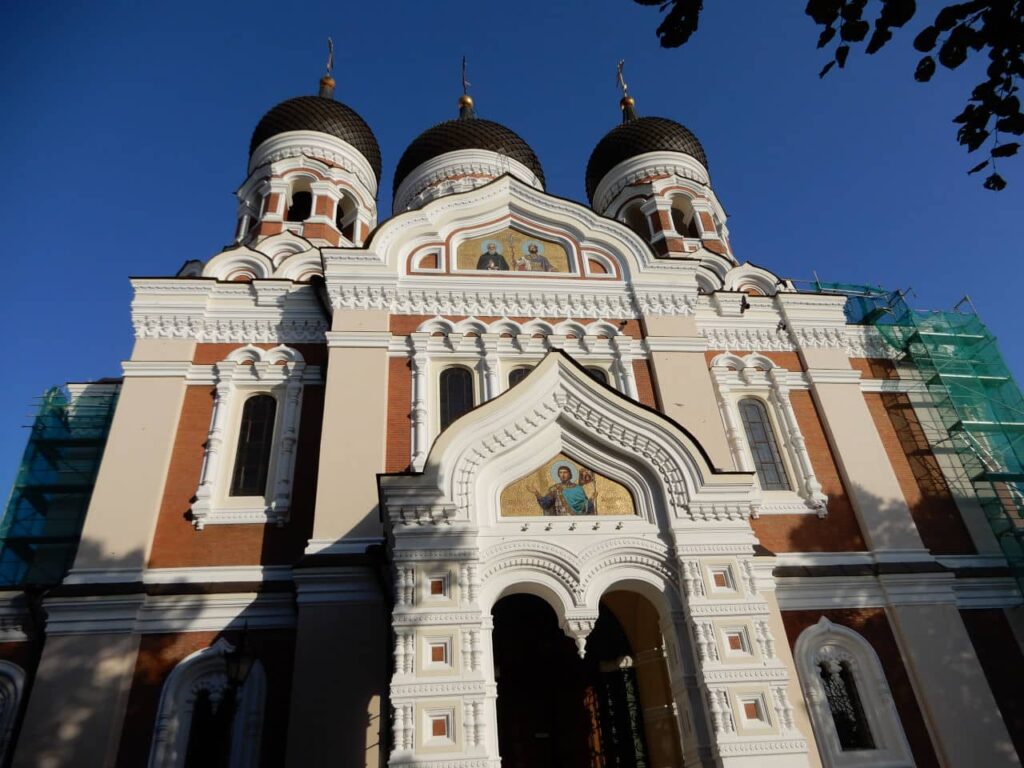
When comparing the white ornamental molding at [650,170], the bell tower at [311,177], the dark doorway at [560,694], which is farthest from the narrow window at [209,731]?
the white ornamental molding at [650,170]

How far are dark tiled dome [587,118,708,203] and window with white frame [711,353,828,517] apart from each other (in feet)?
25.1

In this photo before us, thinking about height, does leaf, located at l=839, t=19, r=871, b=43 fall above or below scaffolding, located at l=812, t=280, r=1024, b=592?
below

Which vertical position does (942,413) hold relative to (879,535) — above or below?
above

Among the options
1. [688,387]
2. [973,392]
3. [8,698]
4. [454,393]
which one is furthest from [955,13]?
[8,698]

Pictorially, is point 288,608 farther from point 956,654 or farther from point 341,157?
point 341,157

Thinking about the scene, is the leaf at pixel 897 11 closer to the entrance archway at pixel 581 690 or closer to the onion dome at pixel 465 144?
the entrance archway at pixel 581 690

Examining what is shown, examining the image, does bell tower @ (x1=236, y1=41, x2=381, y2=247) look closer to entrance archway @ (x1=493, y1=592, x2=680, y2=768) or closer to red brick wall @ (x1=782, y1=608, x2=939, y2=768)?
entrance archway @ (x1=493, y1=592, x2=680, y2=768)

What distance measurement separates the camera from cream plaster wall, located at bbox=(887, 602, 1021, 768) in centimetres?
876

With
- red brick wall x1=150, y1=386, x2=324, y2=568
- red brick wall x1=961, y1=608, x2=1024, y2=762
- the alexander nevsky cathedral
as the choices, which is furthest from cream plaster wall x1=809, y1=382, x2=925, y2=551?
red brick wall x1=150, y1=386, x2=324, y2=568

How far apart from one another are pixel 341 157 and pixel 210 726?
12129 mm

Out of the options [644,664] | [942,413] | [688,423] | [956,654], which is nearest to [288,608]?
[644,664]

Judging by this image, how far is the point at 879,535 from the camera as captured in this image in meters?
10.2

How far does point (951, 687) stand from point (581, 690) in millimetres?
4496

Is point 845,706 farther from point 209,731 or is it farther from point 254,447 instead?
point 254,447
